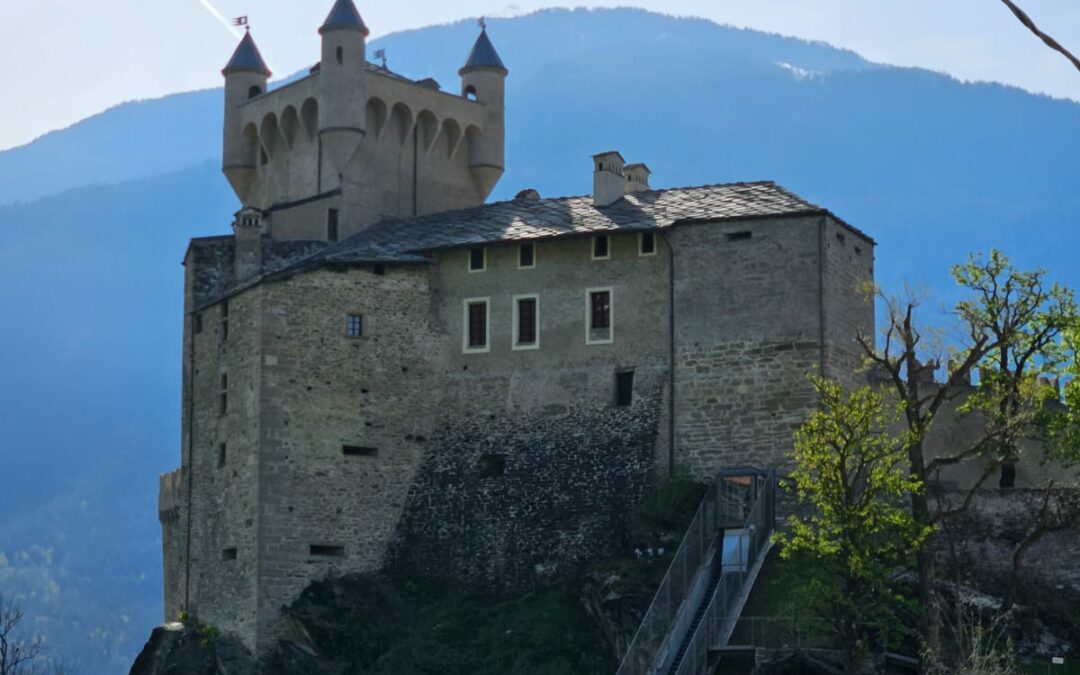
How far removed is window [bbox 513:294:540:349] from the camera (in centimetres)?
5106

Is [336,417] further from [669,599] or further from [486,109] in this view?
[486,109]

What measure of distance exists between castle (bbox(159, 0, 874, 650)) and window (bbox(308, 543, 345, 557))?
5cm

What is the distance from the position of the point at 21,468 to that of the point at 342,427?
474 ft

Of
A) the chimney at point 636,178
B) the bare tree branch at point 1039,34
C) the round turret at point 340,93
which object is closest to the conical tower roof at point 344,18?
the round turret at point 340,93

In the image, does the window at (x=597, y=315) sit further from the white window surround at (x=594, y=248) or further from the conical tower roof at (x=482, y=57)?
the conical tower roof at (x=482, y=57)

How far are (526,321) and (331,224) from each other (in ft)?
27.5

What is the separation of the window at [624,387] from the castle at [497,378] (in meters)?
0.05

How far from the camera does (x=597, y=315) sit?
5041 centimetres

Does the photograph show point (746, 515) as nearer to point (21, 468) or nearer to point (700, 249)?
point (700, 249)

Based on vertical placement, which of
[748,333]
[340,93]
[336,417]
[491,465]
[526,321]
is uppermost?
[340,93]

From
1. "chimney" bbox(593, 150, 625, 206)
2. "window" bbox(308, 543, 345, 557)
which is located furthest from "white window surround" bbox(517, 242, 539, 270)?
"window" bbox(308, 543, 345, 557)

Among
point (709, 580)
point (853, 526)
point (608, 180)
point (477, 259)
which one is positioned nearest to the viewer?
point (853, 526)

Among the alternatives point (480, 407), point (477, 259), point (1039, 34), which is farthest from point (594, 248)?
point (1039, 34)

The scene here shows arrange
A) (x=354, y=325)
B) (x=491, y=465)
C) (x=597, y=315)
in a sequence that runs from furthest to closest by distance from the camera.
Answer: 1. (x=354, y=325)
2. (x=491, y=465)
3. (x=597, y=315)
